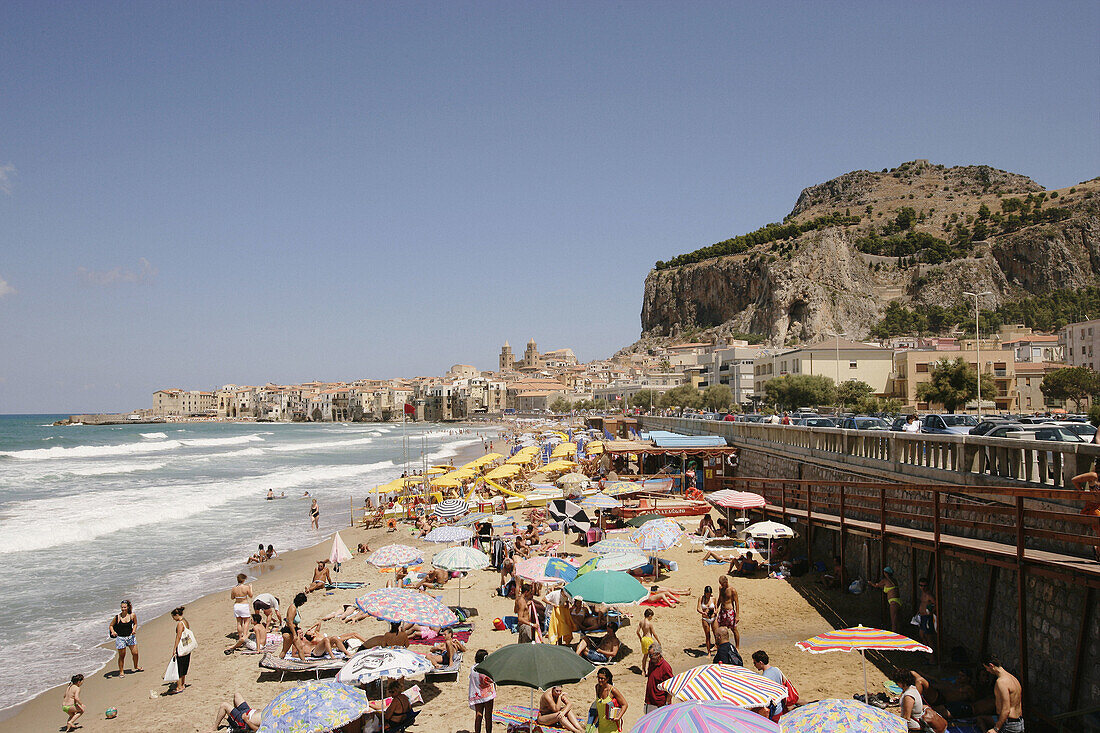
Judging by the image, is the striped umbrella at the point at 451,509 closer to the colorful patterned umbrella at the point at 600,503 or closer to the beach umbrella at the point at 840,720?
the colorful patterned umbrella at the point at 600,503

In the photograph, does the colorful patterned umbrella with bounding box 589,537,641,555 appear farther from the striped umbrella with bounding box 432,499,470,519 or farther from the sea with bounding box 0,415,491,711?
the striped umbrella with bounding box 432,499,470,519

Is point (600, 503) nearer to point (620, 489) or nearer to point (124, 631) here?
point (620, 489)

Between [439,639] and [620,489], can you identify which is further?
[620,489]

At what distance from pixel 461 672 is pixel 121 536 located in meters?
18.2

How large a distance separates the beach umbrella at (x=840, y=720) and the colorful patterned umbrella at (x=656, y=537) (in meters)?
8.33

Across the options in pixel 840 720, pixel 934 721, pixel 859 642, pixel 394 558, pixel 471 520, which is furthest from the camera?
pixel 471 520

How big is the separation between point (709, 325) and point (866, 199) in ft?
184

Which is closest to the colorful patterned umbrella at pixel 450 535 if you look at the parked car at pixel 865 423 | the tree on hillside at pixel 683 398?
the parked car at pixel 865 423

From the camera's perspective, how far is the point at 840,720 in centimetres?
547

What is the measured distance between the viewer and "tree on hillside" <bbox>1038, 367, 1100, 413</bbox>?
144 ft

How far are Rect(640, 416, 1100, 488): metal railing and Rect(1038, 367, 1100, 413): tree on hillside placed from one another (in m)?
35.0

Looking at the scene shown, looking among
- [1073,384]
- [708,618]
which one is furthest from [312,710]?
[1073,384]

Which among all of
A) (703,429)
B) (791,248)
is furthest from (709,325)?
(703,429)

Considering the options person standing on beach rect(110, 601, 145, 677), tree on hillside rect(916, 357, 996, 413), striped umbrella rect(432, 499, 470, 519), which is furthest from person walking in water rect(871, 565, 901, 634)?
tree on hillside rect(916, 357, 996, 413)
